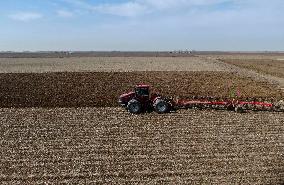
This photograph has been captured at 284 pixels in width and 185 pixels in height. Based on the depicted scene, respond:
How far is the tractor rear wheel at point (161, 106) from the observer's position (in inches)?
1019

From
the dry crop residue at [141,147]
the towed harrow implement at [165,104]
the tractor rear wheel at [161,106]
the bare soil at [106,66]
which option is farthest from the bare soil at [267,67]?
the dry crop residue at [141,147]

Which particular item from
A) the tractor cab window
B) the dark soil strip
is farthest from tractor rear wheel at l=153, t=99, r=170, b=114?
the dark soil strip

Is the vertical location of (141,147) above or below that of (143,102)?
below

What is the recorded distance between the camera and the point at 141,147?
63.3ft

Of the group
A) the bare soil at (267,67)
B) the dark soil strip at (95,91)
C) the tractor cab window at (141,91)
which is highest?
the tractor cab window at (141,91)

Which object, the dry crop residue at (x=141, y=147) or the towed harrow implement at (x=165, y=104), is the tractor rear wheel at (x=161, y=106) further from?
the dry crop residue at (x=141, y=147)

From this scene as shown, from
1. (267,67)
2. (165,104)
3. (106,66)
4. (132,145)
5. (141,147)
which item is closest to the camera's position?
(141,147)

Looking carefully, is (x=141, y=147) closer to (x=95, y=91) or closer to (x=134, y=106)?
(x=134, y=106)

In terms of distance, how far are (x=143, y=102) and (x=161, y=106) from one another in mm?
1192

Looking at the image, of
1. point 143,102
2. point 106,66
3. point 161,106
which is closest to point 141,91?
point 143,102

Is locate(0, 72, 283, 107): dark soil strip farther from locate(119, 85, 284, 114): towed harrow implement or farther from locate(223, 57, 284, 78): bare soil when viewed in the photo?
locate(223, 57, 284, 78): bare soil

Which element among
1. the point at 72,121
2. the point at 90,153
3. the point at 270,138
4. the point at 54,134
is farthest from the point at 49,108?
the point at 270,138

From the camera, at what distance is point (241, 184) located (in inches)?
598

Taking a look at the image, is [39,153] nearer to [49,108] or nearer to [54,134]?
[54,134]
